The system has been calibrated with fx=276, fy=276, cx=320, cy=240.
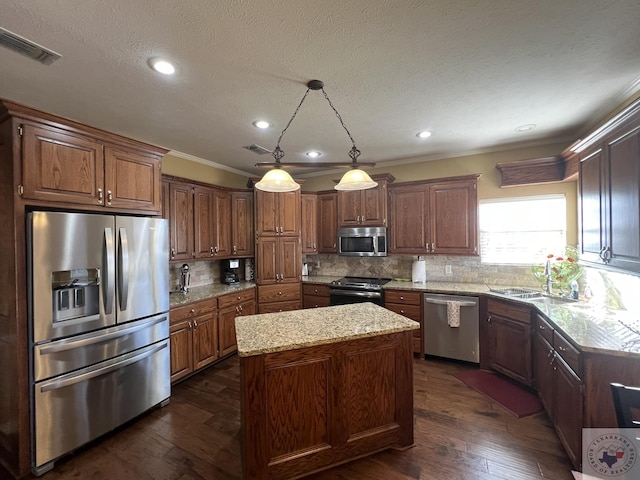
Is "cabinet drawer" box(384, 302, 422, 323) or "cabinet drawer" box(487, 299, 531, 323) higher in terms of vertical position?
→ "cabinet drawer" box(487, 299, 531, 323)

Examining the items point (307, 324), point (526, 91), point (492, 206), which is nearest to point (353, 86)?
point (526, 91)

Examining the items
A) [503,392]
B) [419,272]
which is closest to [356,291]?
[419,272]

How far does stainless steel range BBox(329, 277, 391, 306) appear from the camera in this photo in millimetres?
3859

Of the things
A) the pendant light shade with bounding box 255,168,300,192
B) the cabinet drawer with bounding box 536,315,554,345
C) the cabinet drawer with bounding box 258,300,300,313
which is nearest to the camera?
the pendant light shade with bounding box 255,168,300,192

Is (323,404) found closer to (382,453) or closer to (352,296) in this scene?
(382,453)

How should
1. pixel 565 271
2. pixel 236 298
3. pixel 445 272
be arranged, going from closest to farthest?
pixel 565 271 → pixel 236 298 → pixel 445 272

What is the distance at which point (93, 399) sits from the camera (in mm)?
2143

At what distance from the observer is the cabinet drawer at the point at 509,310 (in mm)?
2811

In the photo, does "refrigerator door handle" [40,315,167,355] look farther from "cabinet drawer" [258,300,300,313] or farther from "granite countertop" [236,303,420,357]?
"cabinet drawer" [258,300,300,313]

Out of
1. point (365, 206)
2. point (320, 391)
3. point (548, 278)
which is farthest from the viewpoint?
point (365, 206)

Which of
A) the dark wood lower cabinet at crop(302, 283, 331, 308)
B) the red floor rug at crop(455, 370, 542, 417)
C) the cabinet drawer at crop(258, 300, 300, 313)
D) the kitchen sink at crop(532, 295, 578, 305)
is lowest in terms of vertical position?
the red floor rug at crop(455, 370, 542, 417)

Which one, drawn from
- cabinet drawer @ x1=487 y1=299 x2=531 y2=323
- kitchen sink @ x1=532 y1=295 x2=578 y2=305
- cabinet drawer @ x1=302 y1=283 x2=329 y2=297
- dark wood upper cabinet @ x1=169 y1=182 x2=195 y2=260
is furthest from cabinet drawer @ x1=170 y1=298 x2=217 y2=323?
kitchen sink @ x1=532 y1=295 x2=578 y2=305

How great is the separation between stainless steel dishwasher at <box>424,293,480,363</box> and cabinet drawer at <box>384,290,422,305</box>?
0.34 feet

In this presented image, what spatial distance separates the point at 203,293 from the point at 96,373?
1.42 metres
